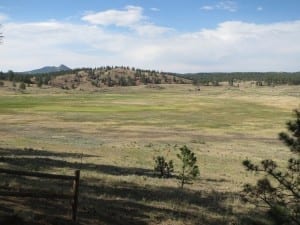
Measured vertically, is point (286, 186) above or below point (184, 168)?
above

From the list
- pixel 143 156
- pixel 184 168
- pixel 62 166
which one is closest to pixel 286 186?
pixel 184 168

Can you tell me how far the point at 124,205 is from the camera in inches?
688

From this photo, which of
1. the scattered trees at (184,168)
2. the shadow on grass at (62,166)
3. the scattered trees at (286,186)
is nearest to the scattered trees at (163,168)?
the scattered trees at (184,168)

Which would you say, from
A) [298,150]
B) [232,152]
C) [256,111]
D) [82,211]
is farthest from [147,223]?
[256,111]

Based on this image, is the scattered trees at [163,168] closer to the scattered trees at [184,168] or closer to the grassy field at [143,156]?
the scattered trees at [184,168]

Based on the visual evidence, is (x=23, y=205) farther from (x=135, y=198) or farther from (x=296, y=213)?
(x=296, y=213)

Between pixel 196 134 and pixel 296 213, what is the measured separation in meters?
59.7

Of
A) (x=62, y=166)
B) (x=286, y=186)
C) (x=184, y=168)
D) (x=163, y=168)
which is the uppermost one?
(x=286, y=186)

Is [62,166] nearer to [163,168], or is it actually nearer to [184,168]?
[163,168]

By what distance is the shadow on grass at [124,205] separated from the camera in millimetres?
14617

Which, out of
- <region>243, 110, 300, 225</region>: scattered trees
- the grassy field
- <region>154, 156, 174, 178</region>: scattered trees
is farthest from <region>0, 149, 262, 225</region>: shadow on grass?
<region>154, 156, 174, 178</region>: scattered trees

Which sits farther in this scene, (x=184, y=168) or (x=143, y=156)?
(x=143, y=156)

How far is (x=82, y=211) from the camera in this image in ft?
50.5

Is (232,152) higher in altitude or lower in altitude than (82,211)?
lower
